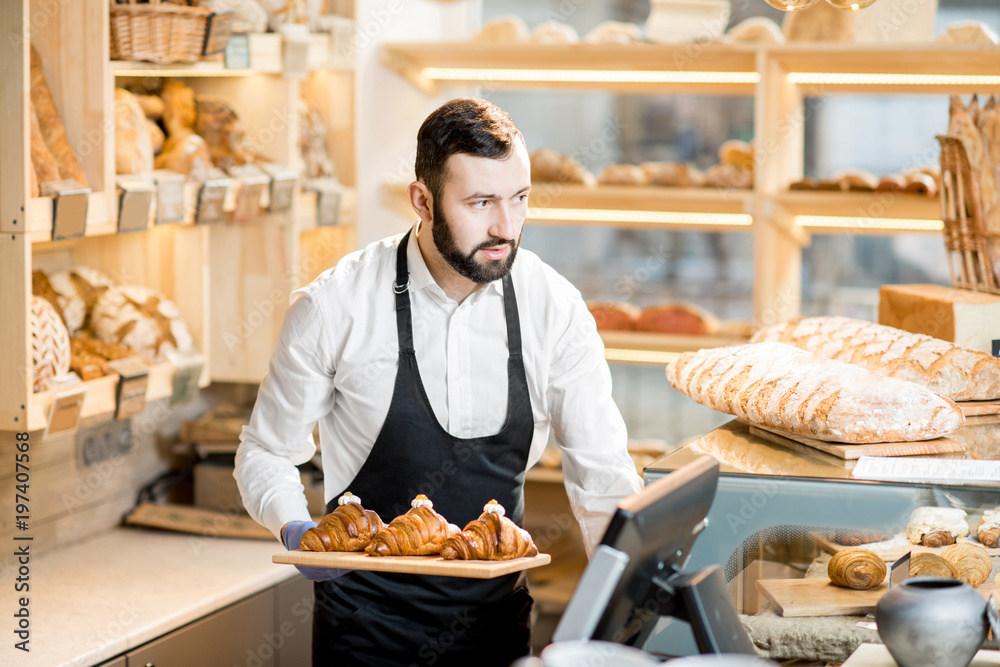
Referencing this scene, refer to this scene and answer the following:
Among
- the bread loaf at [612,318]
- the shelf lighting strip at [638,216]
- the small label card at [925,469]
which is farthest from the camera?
the bread loaf at [612,318]

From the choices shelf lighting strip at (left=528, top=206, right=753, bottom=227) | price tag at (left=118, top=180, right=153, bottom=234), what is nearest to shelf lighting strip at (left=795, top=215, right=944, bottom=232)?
shelf lighting strip at (left=528, top=206, right=753, bottom=227)

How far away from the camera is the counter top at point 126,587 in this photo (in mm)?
2088

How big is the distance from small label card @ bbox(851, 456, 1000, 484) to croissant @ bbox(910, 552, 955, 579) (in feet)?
0.41

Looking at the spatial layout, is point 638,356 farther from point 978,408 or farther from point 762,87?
point 978,408

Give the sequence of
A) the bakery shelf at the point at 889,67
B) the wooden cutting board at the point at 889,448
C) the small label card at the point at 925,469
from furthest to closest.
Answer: the bakery shelf at the point at 889,67
the wooden cutting board at the point at 889,448
the small label card at the point at 925,469

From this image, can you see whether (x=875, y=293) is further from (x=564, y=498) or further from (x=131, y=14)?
(x=131, y=14)

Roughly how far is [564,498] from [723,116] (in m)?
1.98

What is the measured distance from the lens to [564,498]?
3680 mm

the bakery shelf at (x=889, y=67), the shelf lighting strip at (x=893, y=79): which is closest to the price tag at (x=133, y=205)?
the bakery shelf at (x=889, y=67)

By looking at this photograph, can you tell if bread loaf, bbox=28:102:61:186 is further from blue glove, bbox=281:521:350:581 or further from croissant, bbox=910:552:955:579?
croissant, bbox=910:552:955:579

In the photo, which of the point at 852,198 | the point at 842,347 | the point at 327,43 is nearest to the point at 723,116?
the point at 852,198

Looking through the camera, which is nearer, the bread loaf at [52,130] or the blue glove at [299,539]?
the blue glove at [299,539]

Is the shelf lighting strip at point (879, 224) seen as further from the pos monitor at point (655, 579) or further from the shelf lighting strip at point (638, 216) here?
the pos monitor at point (655, 579)

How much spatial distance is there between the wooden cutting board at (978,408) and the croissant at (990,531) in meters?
0.30
